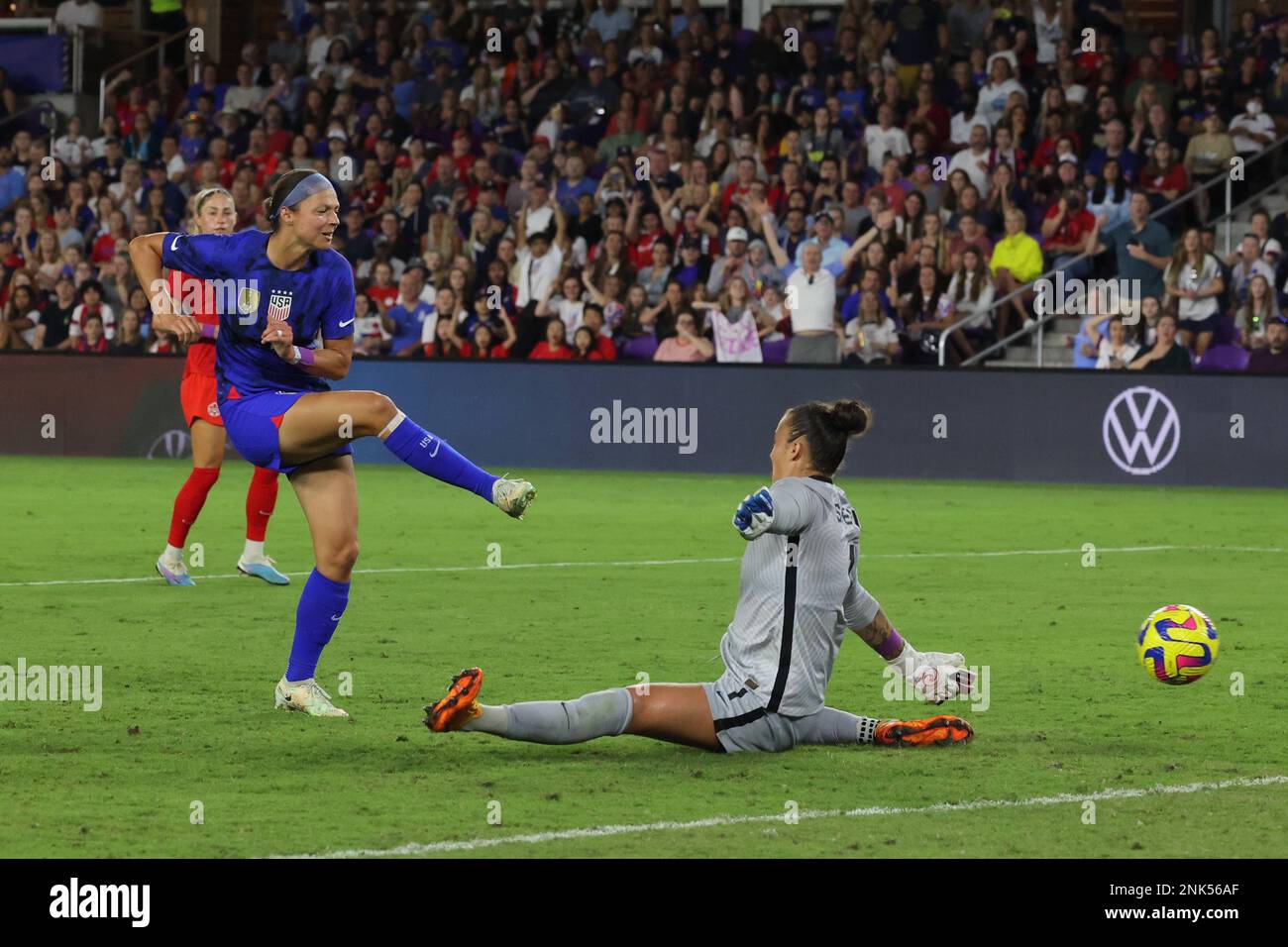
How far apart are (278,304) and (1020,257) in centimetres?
1438

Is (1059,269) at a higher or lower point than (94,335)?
higher

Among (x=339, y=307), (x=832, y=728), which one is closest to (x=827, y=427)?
(x=832, y=728)

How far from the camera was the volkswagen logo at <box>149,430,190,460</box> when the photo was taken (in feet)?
72.3

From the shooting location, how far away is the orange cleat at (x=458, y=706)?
678 centimetres

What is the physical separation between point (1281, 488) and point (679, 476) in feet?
19.3

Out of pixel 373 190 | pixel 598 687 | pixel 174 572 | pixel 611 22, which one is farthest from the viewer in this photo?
pixel 611 22

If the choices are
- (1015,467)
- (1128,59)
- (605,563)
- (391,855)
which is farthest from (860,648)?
(1128,59)

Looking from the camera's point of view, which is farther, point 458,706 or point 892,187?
point 892,187

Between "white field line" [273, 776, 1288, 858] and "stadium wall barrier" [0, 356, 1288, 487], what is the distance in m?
13.1

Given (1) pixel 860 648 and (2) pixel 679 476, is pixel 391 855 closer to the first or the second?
(1) pixel 860 648

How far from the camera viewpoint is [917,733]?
24.6 feet

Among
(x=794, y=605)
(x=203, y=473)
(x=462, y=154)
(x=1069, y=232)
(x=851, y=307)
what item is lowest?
(x=794, y=605)

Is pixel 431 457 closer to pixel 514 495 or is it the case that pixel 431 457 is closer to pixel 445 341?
pixel 514 495

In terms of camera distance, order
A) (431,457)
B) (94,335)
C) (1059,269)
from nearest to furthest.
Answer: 1. (431,457)
2. (1059,269)
3. (94,335)
